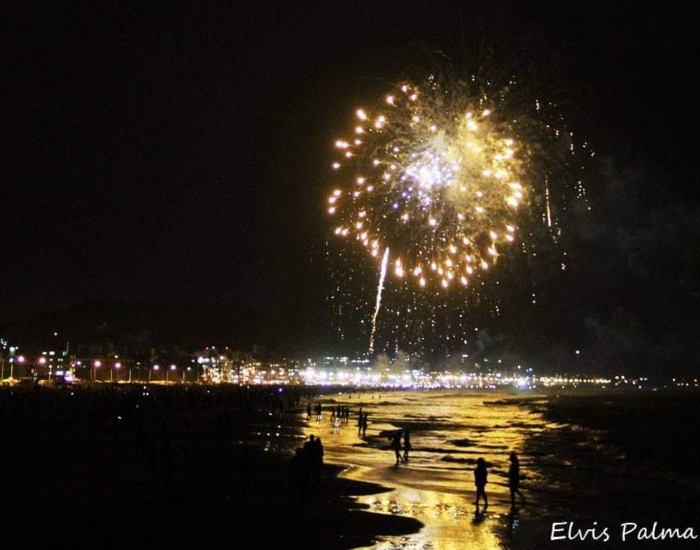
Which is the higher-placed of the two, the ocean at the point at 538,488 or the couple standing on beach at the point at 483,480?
the couple standing on beach at the point at 483,480

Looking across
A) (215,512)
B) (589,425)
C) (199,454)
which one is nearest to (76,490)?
(199,454)

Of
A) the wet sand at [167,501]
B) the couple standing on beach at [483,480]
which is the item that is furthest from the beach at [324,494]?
the couple standing on beach at [483,480]

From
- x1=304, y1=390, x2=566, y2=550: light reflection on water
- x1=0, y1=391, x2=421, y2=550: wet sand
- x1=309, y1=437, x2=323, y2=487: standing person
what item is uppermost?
x1=309, y1=437, x2=323, y2=487: standing person

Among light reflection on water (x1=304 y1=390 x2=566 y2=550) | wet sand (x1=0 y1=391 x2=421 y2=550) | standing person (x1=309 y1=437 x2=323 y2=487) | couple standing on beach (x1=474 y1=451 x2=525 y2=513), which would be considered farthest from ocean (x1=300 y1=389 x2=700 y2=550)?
standing person (x1=309 y1=437 x2=323 y2=487)

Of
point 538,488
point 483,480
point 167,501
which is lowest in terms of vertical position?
point 538,488

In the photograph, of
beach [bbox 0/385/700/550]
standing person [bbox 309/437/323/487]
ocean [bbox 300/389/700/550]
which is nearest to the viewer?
beach [bbox 0/385/700/550]

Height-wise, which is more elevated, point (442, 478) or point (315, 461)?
point (315, 461)

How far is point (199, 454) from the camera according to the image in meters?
19.8

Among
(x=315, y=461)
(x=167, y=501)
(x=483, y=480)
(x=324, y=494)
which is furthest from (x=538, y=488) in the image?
(x=167, y=501)

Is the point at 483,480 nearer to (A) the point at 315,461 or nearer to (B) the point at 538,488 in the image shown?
(A) the point at 315,461

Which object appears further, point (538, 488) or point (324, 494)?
point (538, 488)

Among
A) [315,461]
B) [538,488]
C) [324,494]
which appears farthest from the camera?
[538,488]

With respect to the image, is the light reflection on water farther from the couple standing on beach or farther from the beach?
the couple standing on beach

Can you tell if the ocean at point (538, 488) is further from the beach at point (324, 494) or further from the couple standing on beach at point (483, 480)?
the couple standing on beach at point (483, 480)
